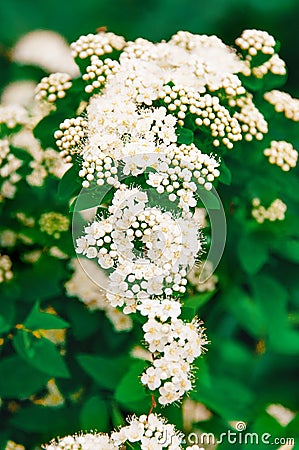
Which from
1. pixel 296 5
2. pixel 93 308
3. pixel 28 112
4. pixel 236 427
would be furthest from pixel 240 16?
pixel 236 427

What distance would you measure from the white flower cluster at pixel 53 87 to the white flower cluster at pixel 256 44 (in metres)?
0.40

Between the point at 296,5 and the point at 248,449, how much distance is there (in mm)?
1833

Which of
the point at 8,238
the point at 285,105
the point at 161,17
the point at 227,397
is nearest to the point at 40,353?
the point at 8,238

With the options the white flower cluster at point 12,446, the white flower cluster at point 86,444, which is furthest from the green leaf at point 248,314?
the white flower cluster at point 86,444

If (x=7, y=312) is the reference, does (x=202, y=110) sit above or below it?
above

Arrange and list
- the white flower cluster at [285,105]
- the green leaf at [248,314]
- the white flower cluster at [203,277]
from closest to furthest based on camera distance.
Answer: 1. the white flower cluster at [203,277]
2. the white flower cluster at [285,105]
3. the green leaf at [248,314]

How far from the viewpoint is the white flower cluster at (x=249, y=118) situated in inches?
59.5

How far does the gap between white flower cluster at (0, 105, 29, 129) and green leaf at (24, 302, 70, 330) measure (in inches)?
17.9

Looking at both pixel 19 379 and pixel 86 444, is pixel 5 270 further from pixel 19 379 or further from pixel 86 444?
pixel 86 444

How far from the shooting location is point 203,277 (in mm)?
1637

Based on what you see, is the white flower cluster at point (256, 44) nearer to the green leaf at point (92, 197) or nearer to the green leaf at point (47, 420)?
the green leaf at point (92, 197)

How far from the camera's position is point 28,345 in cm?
157

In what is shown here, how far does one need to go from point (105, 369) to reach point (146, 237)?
0.53 m

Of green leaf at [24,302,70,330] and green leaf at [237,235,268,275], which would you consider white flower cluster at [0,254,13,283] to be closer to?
green leaf at [24,302,70,330]
